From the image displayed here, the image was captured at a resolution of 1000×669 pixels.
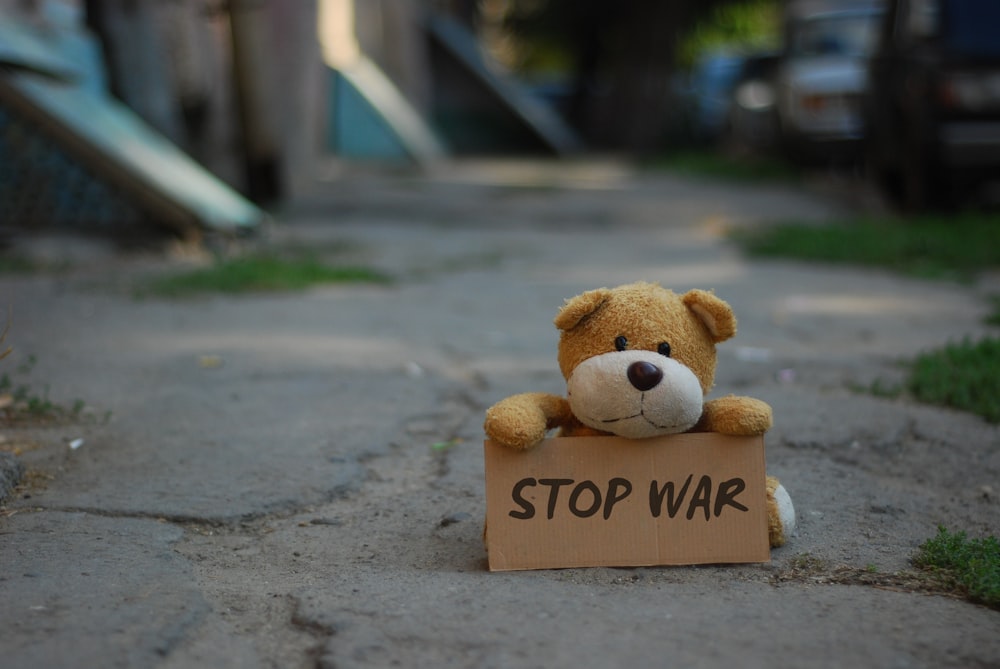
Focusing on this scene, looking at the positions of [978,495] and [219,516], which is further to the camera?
[978,495]

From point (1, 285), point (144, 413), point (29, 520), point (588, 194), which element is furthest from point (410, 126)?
point (29, 520)

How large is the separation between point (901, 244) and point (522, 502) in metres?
5.17

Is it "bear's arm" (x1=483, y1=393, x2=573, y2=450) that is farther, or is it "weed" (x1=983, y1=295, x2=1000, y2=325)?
"weed" (x1=983, y1=295, x2=1000, y2=325)

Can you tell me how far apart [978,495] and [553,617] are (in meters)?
1.33

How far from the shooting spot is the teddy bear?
85.8 inches

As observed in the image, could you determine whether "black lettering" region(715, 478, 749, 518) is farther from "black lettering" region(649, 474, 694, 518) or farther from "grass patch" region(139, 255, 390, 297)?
"grass patch" region(139, 255, 390, 297)

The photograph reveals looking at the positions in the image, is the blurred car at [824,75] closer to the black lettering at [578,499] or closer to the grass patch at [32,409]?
the grass patch at [32,409]

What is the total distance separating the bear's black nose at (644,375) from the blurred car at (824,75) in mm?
9816

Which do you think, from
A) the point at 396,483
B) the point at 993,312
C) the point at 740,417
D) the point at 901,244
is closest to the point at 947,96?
the point at 901,244

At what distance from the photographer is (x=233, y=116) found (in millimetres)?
8508

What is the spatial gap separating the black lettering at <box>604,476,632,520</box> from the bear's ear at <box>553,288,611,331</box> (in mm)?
320

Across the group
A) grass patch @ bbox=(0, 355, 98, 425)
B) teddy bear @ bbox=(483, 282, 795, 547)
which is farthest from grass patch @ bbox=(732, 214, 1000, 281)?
grass patch @ bbox=(0, 355, 98, 425)

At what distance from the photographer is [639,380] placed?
2156mm

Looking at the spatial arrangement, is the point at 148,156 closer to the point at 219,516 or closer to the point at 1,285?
the point at 1,285
